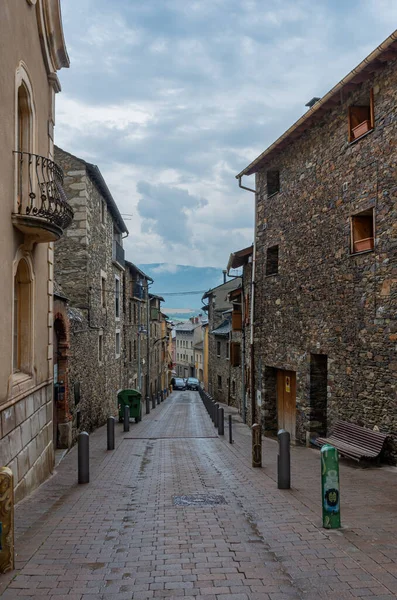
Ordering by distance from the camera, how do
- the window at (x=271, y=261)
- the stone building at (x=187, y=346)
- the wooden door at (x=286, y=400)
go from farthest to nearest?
1. the stone building at (x=187, y=346)
2. the window at (x=271, y=261)
3. the wooden door at (x=286, y=400)

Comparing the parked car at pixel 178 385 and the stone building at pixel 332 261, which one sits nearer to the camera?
the stone building at pixel 332 261

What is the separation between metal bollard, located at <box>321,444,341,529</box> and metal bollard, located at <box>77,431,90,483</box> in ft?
13.7

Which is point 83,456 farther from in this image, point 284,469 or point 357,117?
point 357,117

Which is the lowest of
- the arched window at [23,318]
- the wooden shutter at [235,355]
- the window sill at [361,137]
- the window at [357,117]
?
the wooden shutter at [235,355]

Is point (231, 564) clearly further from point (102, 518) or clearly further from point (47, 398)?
point (47, 398)

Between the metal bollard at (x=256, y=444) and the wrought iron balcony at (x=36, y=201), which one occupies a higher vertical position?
the wrought iron balcony at (x=36, y=201)

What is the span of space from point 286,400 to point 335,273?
200 inches

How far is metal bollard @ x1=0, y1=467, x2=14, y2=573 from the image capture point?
4.55m

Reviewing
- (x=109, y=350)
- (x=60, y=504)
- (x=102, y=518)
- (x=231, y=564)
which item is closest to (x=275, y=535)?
(x=231, y=564)

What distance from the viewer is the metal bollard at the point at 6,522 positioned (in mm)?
4551

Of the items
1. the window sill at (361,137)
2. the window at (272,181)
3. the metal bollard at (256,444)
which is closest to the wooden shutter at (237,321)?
the window at (272,181)

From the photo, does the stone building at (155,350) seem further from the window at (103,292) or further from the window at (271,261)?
the window at (271,261)

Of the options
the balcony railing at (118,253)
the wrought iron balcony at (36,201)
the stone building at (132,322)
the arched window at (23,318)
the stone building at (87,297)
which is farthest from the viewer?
the stone building at (132,322)

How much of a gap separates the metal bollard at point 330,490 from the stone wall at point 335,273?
14.7ft
